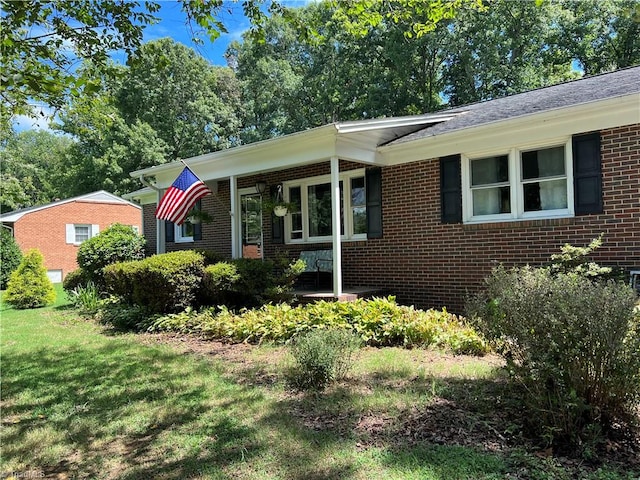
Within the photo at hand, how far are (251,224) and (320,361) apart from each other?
8357 mm

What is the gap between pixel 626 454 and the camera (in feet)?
9.89

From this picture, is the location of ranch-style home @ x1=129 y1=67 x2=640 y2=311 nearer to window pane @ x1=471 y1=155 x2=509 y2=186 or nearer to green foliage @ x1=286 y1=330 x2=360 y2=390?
window pane @ x1=471 y1=155 x2=509 y2=186

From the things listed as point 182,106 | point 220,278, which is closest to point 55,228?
point 182,106

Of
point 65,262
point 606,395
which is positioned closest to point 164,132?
point 65,262

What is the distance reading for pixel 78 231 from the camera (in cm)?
2627

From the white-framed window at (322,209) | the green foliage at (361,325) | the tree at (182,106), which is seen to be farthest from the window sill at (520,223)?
the tree at (182,106)

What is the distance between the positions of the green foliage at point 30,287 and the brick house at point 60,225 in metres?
11.4

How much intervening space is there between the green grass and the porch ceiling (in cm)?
390

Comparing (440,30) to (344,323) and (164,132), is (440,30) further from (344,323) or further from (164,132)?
(344,323)

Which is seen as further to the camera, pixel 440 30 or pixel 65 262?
pixel 65 262

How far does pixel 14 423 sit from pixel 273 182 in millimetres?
8334

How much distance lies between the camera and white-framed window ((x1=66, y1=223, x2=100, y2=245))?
2578cm

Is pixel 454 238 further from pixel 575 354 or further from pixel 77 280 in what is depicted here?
pixel 77 280

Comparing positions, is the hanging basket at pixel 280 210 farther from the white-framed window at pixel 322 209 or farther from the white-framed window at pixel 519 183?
the white-framed window at pixel 519 183
